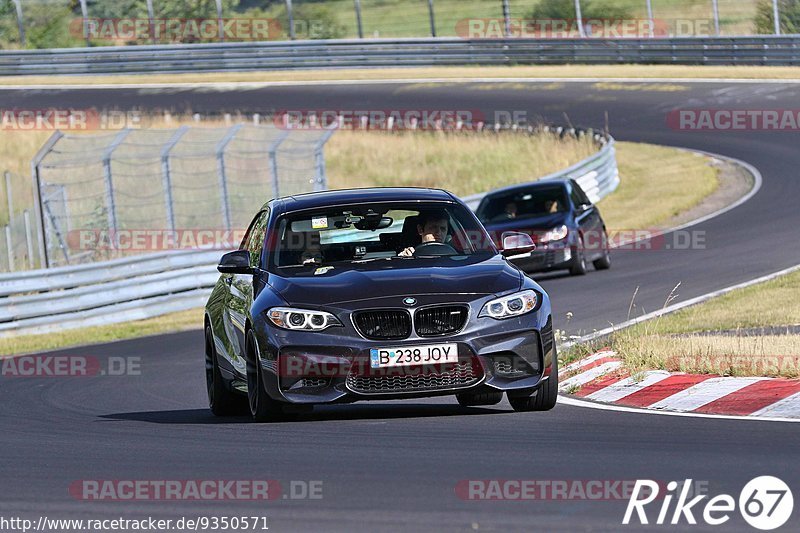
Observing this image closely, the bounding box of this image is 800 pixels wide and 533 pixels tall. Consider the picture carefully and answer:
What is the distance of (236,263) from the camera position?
10117 millimetres

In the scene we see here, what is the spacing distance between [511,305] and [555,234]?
1226 centimetres

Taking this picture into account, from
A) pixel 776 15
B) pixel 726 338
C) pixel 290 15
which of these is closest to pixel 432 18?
pixel 290 15

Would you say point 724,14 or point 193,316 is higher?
point 724,14

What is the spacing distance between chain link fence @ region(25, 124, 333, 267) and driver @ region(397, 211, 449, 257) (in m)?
12.6

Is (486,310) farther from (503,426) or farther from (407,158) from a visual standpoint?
(407,158)

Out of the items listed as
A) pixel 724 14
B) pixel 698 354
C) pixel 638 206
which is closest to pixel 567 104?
pixel 724 14

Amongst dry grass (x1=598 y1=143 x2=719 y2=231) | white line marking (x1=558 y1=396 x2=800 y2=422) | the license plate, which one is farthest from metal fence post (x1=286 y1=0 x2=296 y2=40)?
the license plate

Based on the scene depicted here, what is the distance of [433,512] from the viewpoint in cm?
629

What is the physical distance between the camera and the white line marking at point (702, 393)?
31.1 feet

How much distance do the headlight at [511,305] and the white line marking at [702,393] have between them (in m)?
1.09

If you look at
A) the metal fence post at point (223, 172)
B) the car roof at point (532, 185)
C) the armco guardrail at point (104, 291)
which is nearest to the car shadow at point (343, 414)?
the armco guardrail at point (104, 291)

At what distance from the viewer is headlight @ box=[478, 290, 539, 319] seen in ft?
29.8

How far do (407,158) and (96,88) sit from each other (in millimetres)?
17542

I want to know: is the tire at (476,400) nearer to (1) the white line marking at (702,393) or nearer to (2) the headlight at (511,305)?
(1) the white line marking at (702,393)
